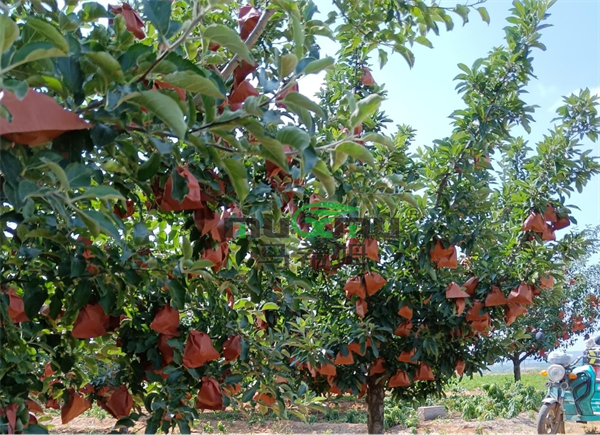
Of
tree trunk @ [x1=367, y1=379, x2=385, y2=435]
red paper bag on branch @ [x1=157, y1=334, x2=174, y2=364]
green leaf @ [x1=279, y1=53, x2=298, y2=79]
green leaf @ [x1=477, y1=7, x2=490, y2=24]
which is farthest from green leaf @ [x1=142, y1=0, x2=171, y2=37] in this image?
tree trunk @ [x1=367, y1=379, x2=385, y2=435]

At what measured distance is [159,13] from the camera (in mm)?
888

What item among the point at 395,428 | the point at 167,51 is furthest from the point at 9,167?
the point at 395,428

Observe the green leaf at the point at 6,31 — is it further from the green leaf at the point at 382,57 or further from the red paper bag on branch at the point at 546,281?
the red paper bag on branch at the point at 546,281

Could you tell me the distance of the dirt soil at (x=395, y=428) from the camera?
6.42 meters

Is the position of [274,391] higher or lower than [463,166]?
lower

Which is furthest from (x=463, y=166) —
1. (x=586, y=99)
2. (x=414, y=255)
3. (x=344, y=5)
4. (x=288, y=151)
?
(x=288, y=151)

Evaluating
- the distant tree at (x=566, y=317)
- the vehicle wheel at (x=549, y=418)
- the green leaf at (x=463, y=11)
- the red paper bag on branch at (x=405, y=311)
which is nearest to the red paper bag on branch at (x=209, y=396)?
the red paper bag on branch at (x=405, y=311)

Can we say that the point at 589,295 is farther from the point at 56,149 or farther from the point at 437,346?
the point at 56,149

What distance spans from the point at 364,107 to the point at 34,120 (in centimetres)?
59

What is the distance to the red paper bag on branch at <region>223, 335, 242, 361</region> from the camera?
1819mm

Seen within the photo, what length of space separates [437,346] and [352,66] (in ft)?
5.75

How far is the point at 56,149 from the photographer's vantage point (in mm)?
908

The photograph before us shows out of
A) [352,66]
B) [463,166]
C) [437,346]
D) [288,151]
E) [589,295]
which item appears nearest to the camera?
[288,151]

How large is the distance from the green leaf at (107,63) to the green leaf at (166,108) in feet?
0.22
